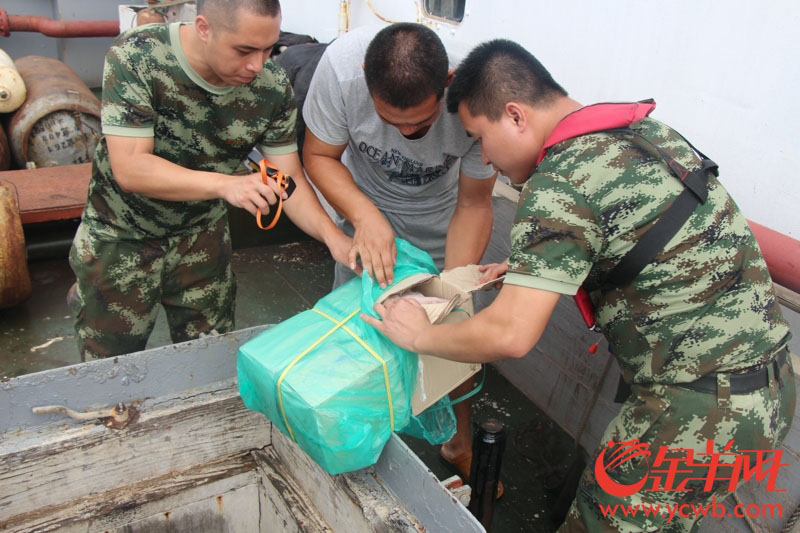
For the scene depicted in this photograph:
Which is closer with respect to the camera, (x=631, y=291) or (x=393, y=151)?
(x=631, y=291)

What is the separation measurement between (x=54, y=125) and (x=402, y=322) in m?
4.64

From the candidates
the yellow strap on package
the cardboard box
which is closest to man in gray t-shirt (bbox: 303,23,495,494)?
the cardboard box

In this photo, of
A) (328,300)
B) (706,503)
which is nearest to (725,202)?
(706,503)

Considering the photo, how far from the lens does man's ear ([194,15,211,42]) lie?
6.50ft

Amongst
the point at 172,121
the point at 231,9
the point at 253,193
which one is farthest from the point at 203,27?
the point at 253,193

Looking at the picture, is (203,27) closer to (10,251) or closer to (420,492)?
(420,492)

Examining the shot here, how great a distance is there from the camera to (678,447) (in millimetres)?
1572

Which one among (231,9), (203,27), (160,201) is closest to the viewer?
(231,9)

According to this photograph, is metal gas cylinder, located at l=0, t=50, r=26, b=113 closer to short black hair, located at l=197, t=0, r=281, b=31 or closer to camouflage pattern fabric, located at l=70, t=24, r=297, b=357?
camouflage pattern fabric, located at l=70, t=24, r=297, b=357

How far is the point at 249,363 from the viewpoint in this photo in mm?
1628

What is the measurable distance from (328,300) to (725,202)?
1151 millimetres

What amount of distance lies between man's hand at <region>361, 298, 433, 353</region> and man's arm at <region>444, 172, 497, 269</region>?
834mm

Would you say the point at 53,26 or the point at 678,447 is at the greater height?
the point at 53,26

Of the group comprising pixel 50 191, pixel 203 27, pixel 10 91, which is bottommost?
pixel 50 191
